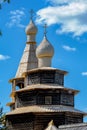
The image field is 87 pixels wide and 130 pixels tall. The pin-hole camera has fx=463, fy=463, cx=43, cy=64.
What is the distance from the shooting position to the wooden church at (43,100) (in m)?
32.0

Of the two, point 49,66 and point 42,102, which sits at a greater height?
point 49,66

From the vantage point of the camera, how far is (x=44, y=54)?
35656 millimetres

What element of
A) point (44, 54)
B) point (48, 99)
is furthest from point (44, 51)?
point (48, 99)

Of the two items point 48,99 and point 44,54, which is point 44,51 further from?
point 48,99

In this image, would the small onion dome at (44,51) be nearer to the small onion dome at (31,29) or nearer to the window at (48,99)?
the window at (48,99)

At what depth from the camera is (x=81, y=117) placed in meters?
33.7

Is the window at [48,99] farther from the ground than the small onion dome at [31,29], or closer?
closer

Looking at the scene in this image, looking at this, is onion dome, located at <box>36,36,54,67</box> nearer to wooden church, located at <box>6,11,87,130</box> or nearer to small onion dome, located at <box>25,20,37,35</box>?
wooden church, located at <box>6,11,87,130</box>

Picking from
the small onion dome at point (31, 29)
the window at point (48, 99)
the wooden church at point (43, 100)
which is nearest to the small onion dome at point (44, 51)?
the wooden church at point (43, 100)

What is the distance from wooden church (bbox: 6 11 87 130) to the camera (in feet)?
105

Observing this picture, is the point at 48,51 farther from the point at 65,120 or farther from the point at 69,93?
the point at 65,120

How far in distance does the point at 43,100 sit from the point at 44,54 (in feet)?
13.5

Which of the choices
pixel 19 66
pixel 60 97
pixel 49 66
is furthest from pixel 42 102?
pixel 19 66

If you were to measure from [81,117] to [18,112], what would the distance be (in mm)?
A: 4675
